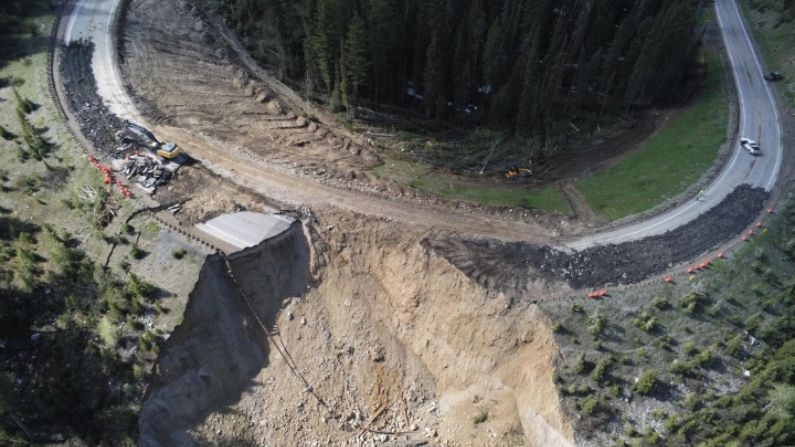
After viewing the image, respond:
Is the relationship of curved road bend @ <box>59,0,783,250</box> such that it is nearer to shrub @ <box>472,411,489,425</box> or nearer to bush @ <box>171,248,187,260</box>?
bush @ <box>171,248,187,260</box>

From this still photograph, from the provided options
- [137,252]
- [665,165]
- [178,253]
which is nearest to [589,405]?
[665,165]

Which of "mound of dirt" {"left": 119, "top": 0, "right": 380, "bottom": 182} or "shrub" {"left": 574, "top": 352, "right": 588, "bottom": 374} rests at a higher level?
"mound of dirt" {"left": 119, "top": 0, "right": 380, "bottom": 182}

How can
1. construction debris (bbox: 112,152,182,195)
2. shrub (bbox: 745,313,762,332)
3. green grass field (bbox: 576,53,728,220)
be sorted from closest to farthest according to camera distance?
shrub (bbox: 745,313,762,332), construction debris (bbox: 112,152,182,195), green grass field (bbox: 576,53,728,220)

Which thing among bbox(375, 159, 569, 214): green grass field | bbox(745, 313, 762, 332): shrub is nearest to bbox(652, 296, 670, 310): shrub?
bbox(745, 313, 762, 332): shrub

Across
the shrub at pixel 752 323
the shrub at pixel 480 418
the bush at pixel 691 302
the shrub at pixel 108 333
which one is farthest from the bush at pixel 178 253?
the shrub at pixel 752 323

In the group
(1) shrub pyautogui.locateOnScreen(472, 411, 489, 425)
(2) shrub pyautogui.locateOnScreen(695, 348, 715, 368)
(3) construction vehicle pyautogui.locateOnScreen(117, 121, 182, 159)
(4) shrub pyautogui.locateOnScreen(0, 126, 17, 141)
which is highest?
(3) construction vehicle pyautogui.locateOnScreen(117, 121, 182, 159)

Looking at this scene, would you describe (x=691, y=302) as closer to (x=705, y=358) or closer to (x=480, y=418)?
(x=705, y=358)

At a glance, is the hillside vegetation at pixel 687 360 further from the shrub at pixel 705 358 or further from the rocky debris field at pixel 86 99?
the rocky debris field at pixel 86 99
